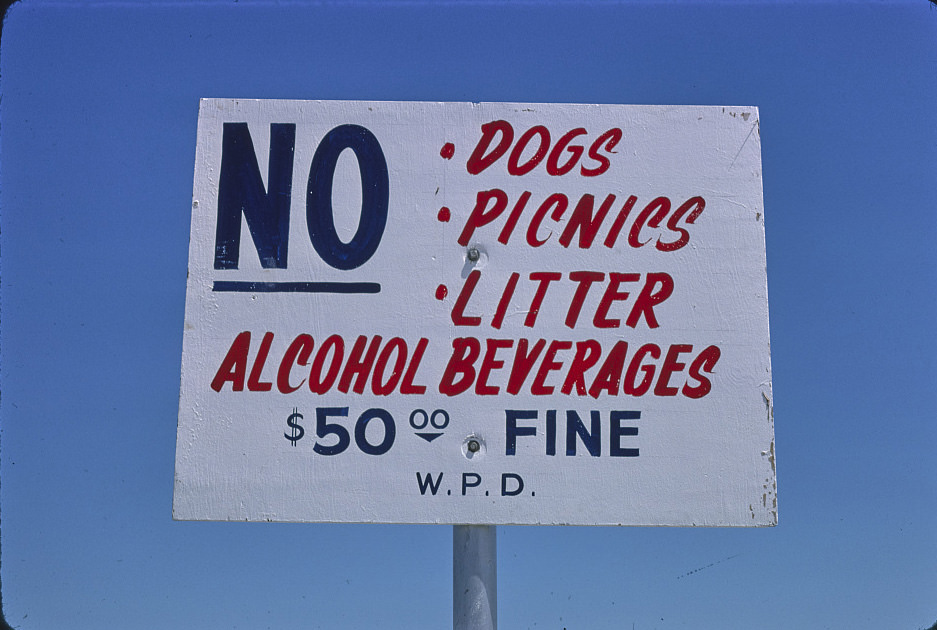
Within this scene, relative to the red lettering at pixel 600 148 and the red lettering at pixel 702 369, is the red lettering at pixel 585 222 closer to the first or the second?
the red lettering at pixel 600 148

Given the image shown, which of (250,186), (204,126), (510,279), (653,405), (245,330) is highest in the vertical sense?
(204,126)

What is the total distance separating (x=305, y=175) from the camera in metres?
Answer: 3.41

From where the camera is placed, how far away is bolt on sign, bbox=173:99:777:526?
3197 mm

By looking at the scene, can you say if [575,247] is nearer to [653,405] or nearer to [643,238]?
[643,238]

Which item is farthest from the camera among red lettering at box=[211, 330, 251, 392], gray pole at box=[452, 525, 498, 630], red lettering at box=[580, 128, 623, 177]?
red lettering at box=[580, 128, 623, 177]

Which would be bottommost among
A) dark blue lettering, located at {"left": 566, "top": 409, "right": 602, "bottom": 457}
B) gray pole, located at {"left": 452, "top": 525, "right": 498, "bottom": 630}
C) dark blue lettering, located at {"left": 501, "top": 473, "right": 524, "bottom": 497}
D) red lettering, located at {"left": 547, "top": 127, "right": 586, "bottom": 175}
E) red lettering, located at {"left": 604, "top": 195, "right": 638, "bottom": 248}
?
gray pole, located at {"left": 452, "top": 525, "right": 498, "bottom": 630}

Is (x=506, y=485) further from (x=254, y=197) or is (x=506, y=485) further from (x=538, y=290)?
(x=254, y=197)

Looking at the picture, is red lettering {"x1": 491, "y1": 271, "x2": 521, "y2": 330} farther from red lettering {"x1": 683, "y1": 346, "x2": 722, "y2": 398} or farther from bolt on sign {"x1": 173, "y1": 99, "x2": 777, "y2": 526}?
red lettering {"x1": 683, "y1": 346, "x2": 722, "y2": 398}

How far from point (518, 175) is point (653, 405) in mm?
1120

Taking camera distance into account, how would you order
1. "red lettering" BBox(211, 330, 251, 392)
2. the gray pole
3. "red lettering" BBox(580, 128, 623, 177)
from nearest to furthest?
1. the gray pole
2. "red lettering" BBox(211, 330, 251, 392)
3. "red lettering" BBox(580, 128, 623, 177)

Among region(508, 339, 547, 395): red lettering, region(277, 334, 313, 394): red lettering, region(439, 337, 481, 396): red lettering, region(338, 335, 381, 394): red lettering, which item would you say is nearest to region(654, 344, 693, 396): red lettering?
region(508, 339, 547, 395): red lettering

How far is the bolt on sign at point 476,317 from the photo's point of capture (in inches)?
126

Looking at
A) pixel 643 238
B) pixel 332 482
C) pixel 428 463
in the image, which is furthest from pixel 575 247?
pixel 332 482

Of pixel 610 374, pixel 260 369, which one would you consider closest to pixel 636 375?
pixel 610 374
